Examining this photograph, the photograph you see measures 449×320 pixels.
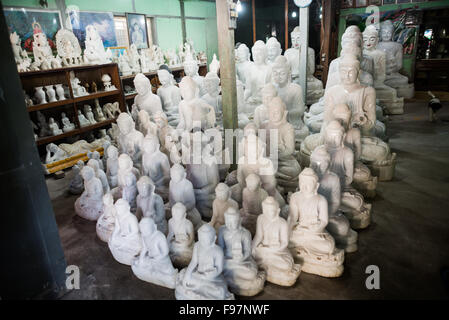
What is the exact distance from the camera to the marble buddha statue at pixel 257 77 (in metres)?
8.02

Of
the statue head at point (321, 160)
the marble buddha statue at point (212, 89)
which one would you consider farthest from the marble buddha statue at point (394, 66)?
the statue head at point (321, 160)

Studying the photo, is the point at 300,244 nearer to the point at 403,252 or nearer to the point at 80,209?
the point at 403,252

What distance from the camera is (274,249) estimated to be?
10.5 feet

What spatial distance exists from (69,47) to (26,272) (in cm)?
585

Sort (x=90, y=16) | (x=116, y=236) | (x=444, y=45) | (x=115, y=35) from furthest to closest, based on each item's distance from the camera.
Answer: (x=444, y=45)
(x=115, y=35)
(x=90, y=16)
(x=116, y=236)

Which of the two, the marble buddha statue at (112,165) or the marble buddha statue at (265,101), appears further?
the marble buddha statue at (265,101)

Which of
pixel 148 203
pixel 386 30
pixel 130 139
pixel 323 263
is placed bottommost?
pixel 323 263

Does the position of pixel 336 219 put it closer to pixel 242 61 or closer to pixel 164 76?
pixel 164 76

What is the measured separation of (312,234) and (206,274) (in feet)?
3.72

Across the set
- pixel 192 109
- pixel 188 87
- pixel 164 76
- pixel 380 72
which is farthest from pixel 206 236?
pixel 380 72

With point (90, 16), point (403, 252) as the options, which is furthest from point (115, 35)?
point (403, 252)

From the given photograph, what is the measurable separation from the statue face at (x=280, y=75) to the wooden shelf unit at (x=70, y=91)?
3893mm

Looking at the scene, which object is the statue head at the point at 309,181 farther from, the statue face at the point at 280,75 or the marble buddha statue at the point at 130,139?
the statue face at the point at 280,75

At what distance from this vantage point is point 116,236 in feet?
12.1
